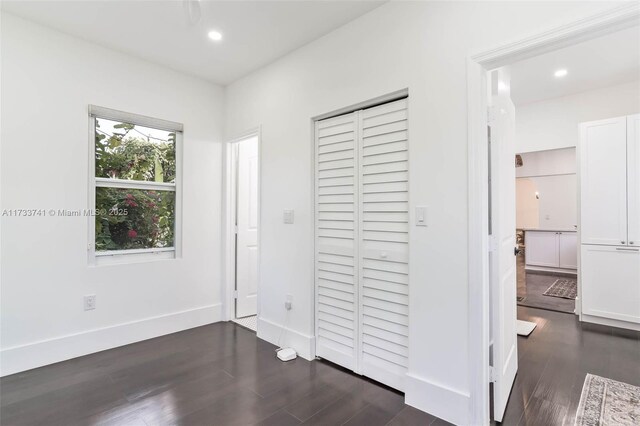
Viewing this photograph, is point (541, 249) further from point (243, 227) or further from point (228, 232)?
point (228, 232)

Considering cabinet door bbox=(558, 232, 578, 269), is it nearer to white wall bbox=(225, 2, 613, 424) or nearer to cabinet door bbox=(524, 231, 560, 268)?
cabinet door bbox=(524, 231, 560, 268)

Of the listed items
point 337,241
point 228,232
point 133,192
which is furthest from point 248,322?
point 133,192

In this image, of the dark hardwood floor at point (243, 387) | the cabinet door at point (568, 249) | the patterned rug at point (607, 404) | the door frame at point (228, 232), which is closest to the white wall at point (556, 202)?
the cabinet door at point (568, 249)

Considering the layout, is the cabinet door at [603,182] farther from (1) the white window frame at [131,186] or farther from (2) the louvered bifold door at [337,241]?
(1) the white window frame at [131,186]

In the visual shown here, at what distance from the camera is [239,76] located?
3498 millimetres

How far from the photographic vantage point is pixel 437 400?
6.28 ft

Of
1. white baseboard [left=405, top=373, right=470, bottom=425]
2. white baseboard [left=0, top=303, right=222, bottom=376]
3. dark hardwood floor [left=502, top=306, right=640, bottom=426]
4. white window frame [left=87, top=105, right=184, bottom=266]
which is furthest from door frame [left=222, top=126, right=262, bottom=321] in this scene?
dark hardwood floor [left=502, top=306, right=640, bottom=426]

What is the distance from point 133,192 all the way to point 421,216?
279 cm

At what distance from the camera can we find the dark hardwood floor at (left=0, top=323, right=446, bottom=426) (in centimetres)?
190

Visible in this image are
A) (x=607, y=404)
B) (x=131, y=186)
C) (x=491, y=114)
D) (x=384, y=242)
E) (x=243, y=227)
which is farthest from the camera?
(x=243, y=227)

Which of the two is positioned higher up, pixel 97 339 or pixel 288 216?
pixel 288 216

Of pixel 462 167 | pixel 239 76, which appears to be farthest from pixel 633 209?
pixel 239 76

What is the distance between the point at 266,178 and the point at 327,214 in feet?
2.86

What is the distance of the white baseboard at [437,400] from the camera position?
5.97ft
